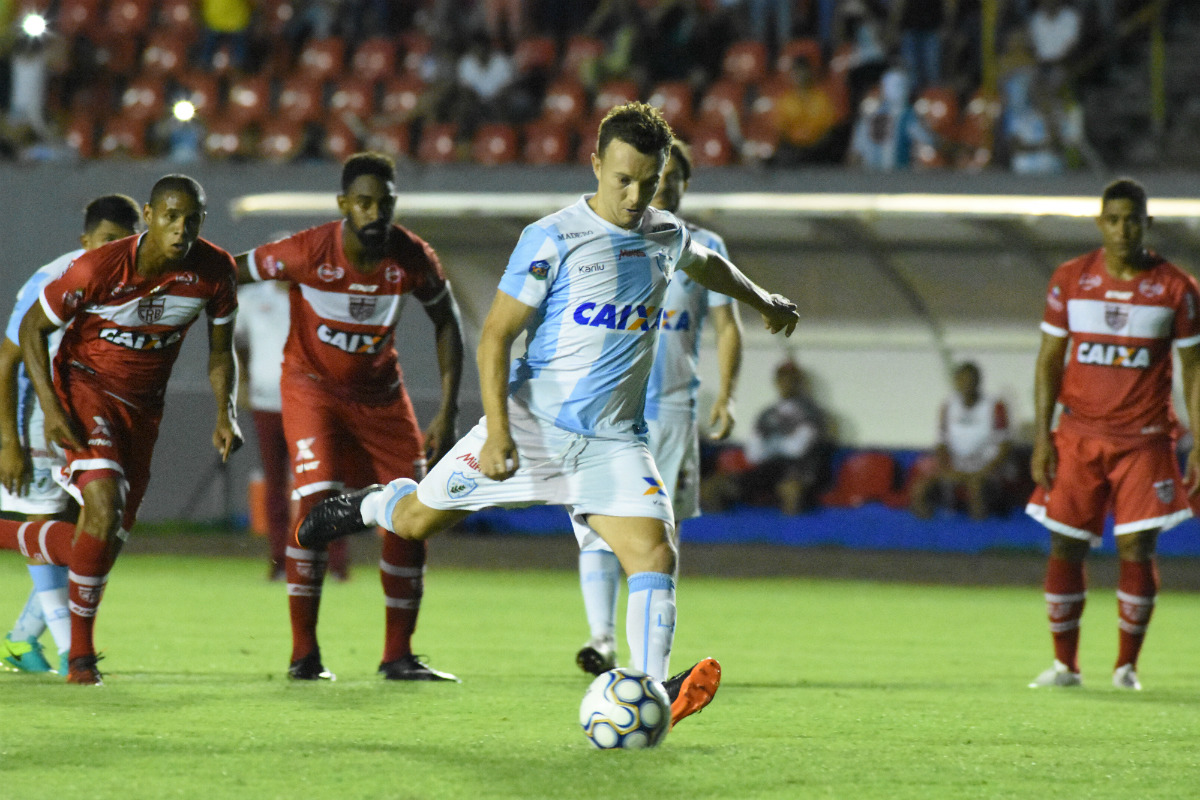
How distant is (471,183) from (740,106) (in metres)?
2.82

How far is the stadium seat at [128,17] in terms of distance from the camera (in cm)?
2033

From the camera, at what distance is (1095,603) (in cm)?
1262

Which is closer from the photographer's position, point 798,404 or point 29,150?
point 798,404

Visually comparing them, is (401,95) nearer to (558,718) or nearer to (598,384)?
(558,718)

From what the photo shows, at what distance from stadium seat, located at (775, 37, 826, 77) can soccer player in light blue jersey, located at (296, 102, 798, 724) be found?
12.5 metres

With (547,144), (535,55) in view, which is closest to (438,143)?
(547,144)

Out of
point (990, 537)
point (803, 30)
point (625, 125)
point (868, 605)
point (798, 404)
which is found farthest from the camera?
point (803, 30)

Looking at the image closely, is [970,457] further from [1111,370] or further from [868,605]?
[1111,370]

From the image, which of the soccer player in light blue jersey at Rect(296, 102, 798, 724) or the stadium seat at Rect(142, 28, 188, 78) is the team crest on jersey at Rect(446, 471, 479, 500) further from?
the stadium seat at Rect(142, 28, 188, 78)

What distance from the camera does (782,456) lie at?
1555 centimetres

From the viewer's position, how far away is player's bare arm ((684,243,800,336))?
5.66 m

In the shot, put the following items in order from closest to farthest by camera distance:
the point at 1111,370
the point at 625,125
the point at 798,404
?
the point at 625,125 < the point at 1111,370 < the point at 798,404

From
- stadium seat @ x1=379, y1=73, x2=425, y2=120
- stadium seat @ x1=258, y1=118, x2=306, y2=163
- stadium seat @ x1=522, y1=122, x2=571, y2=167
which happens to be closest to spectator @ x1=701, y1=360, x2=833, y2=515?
stadium seat @ x1=522, y1=122, x2=571, y2=167

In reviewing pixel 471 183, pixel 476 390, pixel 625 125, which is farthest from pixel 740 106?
pixel 625 125
